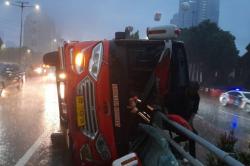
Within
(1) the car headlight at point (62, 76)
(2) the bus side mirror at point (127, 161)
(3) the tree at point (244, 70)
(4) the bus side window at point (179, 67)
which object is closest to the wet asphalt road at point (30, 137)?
(1) the car headlight at point (62, 76)

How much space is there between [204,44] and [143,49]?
60151mm

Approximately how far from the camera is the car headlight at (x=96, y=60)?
578cm

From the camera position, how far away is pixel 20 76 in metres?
29.5

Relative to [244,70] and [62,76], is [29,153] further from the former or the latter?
[244,70]

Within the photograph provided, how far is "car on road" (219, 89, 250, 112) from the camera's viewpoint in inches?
→ 1075

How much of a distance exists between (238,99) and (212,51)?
1414 inches

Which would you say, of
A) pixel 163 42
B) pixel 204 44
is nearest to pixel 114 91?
pixel 163 42

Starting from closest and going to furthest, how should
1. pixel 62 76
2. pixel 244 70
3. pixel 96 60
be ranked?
pixel 96 60 → pixel 62 76 → pixel 244 70

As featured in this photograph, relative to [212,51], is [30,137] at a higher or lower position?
lower

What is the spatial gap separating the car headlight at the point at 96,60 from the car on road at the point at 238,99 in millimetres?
22262

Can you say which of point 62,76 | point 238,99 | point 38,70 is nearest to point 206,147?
point 62,76

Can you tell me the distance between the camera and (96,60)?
19.2 feet

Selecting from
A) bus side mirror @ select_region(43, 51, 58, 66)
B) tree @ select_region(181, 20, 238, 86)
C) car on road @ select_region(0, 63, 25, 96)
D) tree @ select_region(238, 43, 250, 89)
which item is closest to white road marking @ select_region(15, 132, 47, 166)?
bus side mirror @ select_region(43, 51, 58, 66)

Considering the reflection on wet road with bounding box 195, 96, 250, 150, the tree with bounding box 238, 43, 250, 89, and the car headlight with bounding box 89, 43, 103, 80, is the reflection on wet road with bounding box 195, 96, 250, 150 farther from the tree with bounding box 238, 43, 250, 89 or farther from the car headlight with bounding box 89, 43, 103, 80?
the tree with bounding box 238, 43, 250, 89
